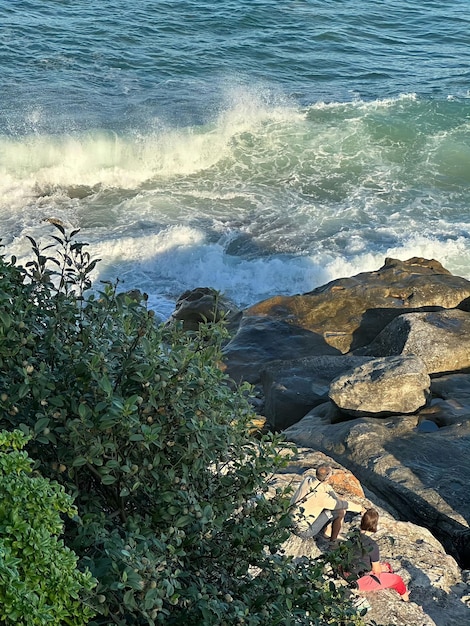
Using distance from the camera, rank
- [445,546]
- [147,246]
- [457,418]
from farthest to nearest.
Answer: [147,246]
[457,418]
[445,546]

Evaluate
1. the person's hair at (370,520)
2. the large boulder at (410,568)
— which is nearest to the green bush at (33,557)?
the large boulder at (410,568)

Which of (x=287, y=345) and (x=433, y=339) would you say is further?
(x=287, y=345)

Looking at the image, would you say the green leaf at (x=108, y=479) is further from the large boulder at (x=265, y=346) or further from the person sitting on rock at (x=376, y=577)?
the large boulder at (x=265, y=346)

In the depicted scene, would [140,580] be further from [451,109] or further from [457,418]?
[451,109]

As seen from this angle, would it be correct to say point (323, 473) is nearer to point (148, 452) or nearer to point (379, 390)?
point (379, 390)

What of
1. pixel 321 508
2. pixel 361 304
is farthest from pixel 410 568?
pixel 361 304

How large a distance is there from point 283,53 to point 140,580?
28.4 m

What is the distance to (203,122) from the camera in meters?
24.8

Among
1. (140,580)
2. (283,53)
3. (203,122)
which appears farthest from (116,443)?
(283,53)

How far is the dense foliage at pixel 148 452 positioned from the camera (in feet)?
12.8

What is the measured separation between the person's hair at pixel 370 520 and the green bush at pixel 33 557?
13.4 ft

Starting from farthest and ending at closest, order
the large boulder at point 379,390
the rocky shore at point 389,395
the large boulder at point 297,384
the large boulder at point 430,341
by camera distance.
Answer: the large boulder at point 430,341
the large boulder at point 297,384
the large boulder at point 379,390
the rocky shore at point 389,395

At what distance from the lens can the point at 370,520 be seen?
7.10 m

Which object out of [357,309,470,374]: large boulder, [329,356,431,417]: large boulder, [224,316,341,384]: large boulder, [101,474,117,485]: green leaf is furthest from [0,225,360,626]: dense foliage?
[224,316,341,384]: large boulder
